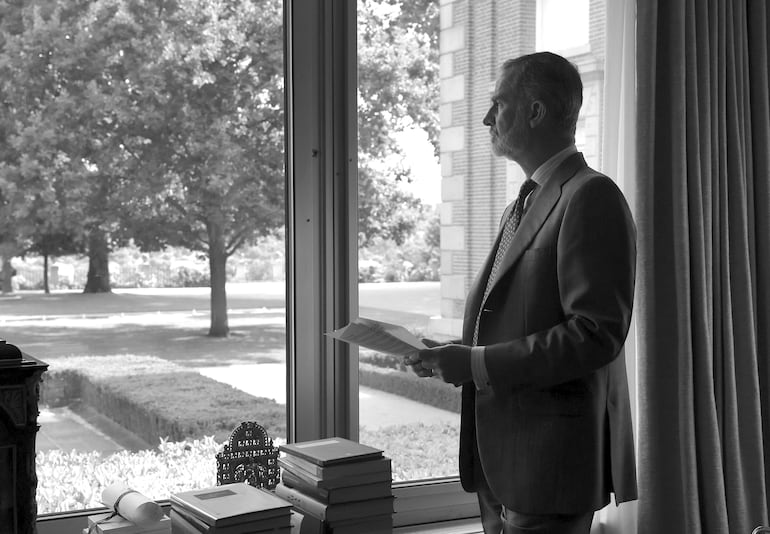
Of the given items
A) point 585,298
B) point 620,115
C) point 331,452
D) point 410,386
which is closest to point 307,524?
point 331,452

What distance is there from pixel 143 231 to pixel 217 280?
0.82ft

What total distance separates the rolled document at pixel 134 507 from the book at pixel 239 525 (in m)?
0.06

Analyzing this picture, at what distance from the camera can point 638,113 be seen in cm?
256

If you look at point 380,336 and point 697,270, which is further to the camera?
point 697,270

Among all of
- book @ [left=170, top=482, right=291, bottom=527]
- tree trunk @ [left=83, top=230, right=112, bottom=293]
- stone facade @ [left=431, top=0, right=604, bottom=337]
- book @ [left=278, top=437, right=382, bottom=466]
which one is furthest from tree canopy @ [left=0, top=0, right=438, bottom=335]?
book @ [left=170, top=482, right=291, bottom=527]

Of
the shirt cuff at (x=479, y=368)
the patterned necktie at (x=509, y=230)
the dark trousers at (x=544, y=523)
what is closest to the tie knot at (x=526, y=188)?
the patterned necktie at (x=509, y=230)

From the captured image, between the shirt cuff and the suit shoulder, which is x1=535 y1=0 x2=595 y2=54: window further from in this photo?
the shirt cuff

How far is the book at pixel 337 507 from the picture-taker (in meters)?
2.02

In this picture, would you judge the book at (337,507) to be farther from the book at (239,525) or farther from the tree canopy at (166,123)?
the tree canopy at (166,123)

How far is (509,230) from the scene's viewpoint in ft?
6.22

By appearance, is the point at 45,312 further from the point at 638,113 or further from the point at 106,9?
the point at 638,113

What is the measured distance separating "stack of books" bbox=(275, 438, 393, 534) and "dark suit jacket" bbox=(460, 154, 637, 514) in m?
0.33

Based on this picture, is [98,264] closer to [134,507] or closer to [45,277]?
[45,277]

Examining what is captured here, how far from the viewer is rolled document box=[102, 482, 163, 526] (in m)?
1.94
